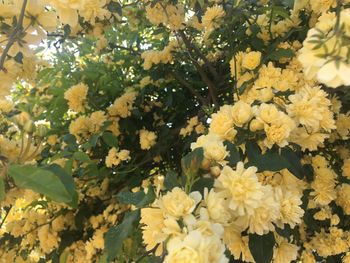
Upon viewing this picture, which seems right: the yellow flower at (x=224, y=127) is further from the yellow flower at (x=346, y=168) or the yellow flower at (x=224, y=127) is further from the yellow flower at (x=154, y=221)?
the yellow flower at (x=346, y=168)

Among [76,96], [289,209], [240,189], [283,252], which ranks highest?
[76,96]

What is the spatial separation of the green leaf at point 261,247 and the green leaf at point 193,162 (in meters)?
0.16

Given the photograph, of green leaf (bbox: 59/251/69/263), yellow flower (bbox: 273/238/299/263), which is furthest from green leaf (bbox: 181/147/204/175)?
green leaf (bbox: 59/251/69/263)

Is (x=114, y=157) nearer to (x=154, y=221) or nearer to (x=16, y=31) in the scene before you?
(x=16, y=31)

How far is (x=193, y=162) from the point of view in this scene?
2.39ft

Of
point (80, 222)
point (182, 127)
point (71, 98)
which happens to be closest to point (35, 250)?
point (80, 222)

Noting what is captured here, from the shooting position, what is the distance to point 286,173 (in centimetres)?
92

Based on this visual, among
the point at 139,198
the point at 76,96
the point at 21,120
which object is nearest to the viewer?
the point at 139,198

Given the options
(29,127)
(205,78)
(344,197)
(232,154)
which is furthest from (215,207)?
(205,78)

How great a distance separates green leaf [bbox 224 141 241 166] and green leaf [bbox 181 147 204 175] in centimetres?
6

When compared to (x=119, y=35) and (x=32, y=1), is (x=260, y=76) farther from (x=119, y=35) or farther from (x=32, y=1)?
(x=119, y=35)

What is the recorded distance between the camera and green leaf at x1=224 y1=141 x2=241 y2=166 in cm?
79

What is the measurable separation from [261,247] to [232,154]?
16cm

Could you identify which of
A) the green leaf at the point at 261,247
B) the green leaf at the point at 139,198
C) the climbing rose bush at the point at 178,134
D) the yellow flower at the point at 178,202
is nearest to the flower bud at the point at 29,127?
the climbing rose bush at the point at 178,134
